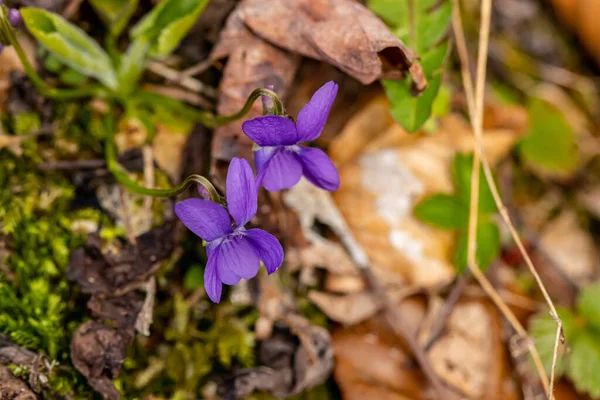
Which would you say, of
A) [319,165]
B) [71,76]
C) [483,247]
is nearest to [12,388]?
[319,165]

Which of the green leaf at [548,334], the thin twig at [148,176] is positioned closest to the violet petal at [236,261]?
the thin twig at [148,176]

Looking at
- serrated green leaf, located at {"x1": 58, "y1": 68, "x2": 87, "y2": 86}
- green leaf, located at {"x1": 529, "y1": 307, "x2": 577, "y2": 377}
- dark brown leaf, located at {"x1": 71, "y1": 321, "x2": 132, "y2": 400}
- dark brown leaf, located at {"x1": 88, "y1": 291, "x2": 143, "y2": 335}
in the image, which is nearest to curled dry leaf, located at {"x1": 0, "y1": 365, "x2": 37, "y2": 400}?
dark brown leaf, located at {"x1": 71, "y1": 321, "x2": 132, "y2": 400}

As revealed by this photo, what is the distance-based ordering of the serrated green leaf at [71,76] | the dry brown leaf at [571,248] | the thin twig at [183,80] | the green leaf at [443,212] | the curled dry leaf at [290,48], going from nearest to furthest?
the curled dry leaf at [290,48], the serrated green leaf at [71,76], the thin twig at [183,80], the green leaf at [443,212], the dry brown leaf at [571,248]

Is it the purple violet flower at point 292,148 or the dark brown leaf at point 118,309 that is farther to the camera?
the dark brown leaf at point 118,309

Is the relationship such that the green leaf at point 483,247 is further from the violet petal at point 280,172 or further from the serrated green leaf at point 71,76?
the serrated green leaf at point 71,76

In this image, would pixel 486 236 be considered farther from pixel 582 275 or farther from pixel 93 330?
pixel 93 330

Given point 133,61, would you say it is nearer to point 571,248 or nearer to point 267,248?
point 267,248
